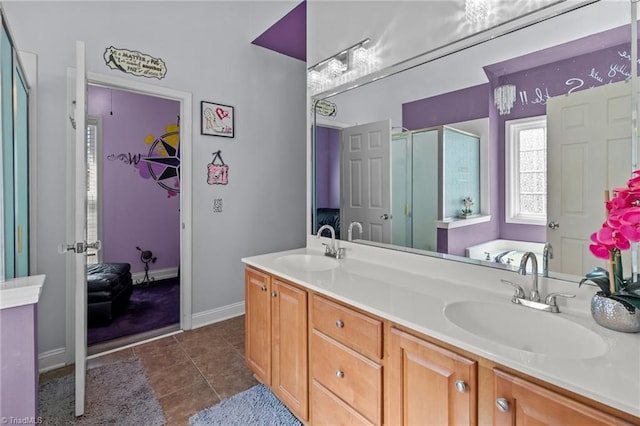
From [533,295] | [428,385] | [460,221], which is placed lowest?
[428,385]

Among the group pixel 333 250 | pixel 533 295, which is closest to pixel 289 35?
pixel 333 250

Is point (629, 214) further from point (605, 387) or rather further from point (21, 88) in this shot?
point (21, 88)

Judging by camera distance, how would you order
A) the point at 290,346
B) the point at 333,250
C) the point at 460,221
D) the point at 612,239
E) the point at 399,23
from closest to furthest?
the point at 612,239, the point at 460,221, the point at 290,346, the point at 399,23, the point at 333,250

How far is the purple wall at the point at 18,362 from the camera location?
1265 mm

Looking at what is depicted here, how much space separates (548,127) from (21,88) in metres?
2.83

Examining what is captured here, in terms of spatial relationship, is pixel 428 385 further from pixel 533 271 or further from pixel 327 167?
pixel 327 167

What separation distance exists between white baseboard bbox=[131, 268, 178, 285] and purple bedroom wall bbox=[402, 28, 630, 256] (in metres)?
4.14

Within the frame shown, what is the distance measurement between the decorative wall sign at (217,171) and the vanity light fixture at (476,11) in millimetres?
2318

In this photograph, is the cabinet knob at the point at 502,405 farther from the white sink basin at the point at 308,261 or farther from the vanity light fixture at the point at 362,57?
the vanity light fixture at the point at 362,57

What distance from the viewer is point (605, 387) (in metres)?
0.70

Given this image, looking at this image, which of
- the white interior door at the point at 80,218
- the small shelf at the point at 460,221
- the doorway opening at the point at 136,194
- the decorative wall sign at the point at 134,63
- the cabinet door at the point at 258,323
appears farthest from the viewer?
the doorway opening at the point at 136,194

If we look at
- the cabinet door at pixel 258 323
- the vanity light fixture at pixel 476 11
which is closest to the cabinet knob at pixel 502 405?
the cabinet door at pixel 258 323

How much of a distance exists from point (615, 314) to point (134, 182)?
4.79m

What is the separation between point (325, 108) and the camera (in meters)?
2.35
